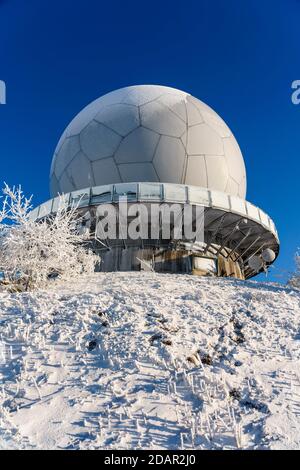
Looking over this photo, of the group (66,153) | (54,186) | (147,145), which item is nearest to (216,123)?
(147,145)

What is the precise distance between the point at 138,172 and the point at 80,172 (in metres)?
2.34

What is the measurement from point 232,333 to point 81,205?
26.7 ft

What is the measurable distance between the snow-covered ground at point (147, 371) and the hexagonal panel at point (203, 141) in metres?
7.75

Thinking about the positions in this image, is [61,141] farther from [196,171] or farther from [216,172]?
[216,172]

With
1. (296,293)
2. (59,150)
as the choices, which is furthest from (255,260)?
(59,150)

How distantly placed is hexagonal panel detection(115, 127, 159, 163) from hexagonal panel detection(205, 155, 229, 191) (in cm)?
220

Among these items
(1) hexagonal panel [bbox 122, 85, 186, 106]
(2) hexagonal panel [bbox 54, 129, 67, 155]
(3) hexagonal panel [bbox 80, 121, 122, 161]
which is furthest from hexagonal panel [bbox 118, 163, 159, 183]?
(2) hexagonal panel [bbox 54, 129, 67, 155]

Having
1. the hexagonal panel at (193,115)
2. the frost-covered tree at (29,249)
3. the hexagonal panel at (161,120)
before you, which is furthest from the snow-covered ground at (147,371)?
the hexagonal panel at (193,115)

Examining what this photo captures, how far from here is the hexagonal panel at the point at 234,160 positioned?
57.5ft

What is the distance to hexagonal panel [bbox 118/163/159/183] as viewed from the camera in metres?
15.7

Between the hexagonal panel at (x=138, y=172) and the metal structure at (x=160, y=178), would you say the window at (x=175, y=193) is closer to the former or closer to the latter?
the metal structure at (x=160, y=178)

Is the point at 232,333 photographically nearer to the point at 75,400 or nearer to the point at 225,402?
the point at 225,402
